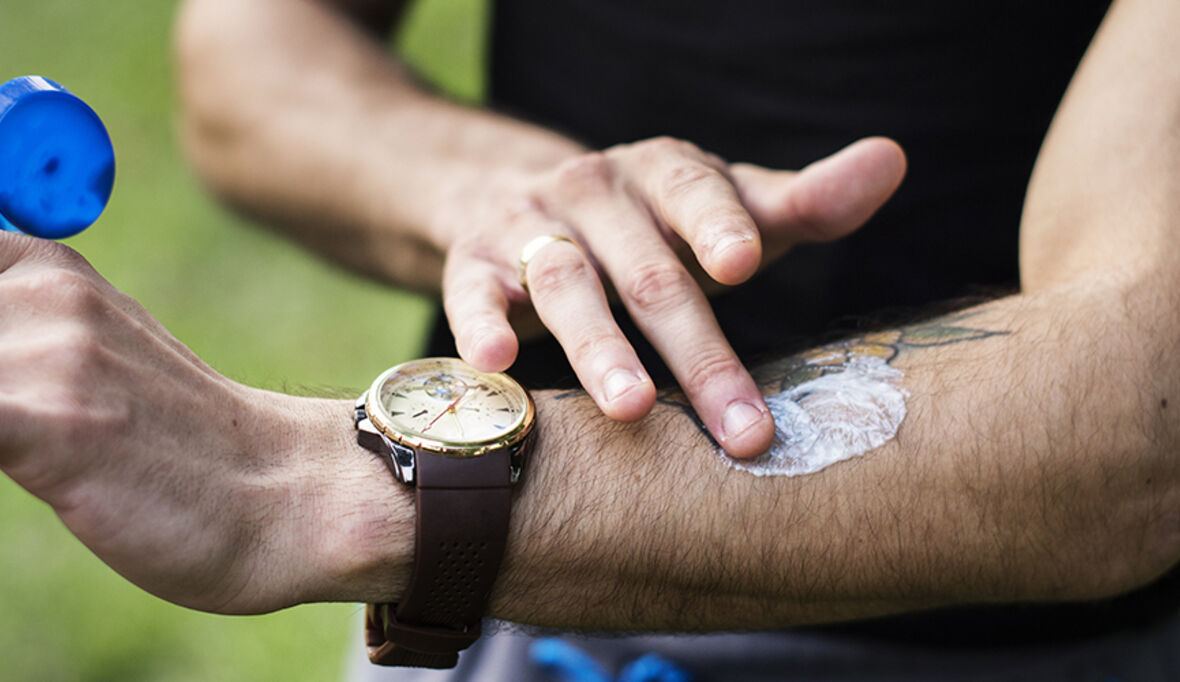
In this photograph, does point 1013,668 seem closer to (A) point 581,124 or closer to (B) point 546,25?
(A) point 581,124

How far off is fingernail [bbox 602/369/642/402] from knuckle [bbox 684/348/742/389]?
0.40ft

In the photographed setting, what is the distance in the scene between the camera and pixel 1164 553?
1.37 m

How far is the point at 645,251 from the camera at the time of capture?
142cm

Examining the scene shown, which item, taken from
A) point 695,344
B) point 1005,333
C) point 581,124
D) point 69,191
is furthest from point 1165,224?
point 69,191

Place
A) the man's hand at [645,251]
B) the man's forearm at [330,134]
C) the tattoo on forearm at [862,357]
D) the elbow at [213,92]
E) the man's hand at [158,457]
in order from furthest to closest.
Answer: the elbow at [213,92] < the man's forearm at [330,134] < the tattoo on forearm at [862,357] < the man's hand at [645,251] < the man's hand at [158,457]

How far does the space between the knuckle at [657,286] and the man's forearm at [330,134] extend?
0.60 m

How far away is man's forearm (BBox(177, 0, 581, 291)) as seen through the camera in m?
2.00

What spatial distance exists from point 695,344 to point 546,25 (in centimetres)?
119

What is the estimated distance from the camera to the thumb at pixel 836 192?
1.51m

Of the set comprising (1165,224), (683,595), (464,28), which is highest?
(1165,224)

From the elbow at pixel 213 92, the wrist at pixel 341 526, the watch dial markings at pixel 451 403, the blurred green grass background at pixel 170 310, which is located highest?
the watch dial markings at pixel 451 403

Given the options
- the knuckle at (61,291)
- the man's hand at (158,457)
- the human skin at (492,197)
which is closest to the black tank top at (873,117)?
the human skin at (492,197)

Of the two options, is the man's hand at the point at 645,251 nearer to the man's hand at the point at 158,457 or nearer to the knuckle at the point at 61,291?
the man's hand at the point at 158,457

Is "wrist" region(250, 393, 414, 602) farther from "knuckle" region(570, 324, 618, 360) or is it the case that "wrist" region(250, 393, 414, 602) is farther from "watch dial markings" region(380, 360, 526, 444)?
"knuckle" region(570, 324, 618, 360)
